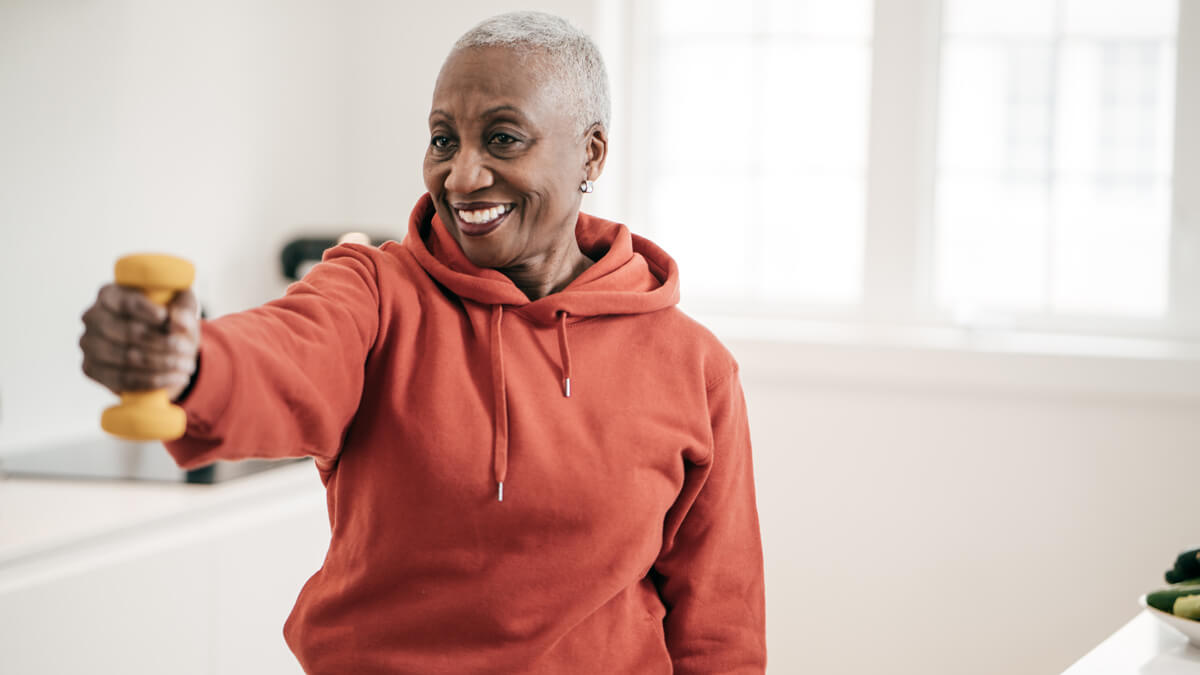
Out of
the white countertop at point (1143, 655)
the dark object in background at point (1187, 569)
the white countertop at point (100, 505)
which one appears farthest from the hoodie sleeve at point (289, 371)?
the dark object in background at point (1187, 569)

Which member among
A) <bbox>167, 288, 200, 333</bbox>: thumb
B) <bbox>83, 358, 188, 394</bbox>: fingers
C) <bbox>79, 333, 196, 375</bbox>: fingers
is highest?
<bbox>167, 288, 200, 333</bbox>: thumb

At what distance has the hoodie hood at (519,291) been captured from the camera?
106cm

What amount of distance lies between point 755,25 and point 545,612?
7.50 feet

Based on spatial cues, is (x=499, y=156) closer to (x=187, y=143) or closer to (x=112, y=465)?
(x=112, y=465)

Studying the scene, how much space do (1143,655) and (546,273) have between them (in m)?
0.84

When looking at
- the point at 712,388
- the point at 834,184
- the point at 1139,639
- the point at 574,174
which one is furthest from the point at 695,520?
the point at 834,184

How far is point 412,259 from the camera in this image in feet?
3.62

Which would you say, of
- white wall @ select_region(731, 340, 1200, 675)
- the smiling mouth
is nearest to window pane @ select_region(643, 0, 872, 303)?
white wall @ select_region(731, 340, 1200, 675)

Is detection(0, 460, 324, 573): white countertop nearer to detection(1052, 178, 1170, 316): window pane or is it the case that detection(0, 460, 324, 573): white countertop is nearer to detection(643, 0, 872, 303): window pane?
detection(643, 0, 872, 303): window pane

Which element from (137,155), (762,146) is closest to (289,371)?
(137,155)

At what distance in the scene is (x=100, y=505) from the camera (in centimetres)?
176

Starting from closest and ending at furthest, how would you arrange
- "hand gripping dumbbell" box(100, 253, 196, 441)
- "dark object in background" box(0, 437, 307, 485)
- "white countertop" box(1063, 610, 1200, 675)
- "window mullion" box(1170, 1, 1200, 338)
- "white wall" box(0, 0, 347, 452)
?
1. "hand gripping dumbbell" box(100, 253, 196, 441)
2. "white countertop" box(1063, 610, 1200, 675)
3. "dark object in background" box(0, 437, 307, 485)
4. "white wall" box(0, 0, 347, 452)
5. "window mullion" box(1170, 1, 1200, 338)

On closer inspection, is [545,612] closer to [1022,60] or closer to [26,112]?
[26,112]

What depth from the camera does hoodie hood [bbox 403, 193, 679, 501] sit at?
1.06 m
